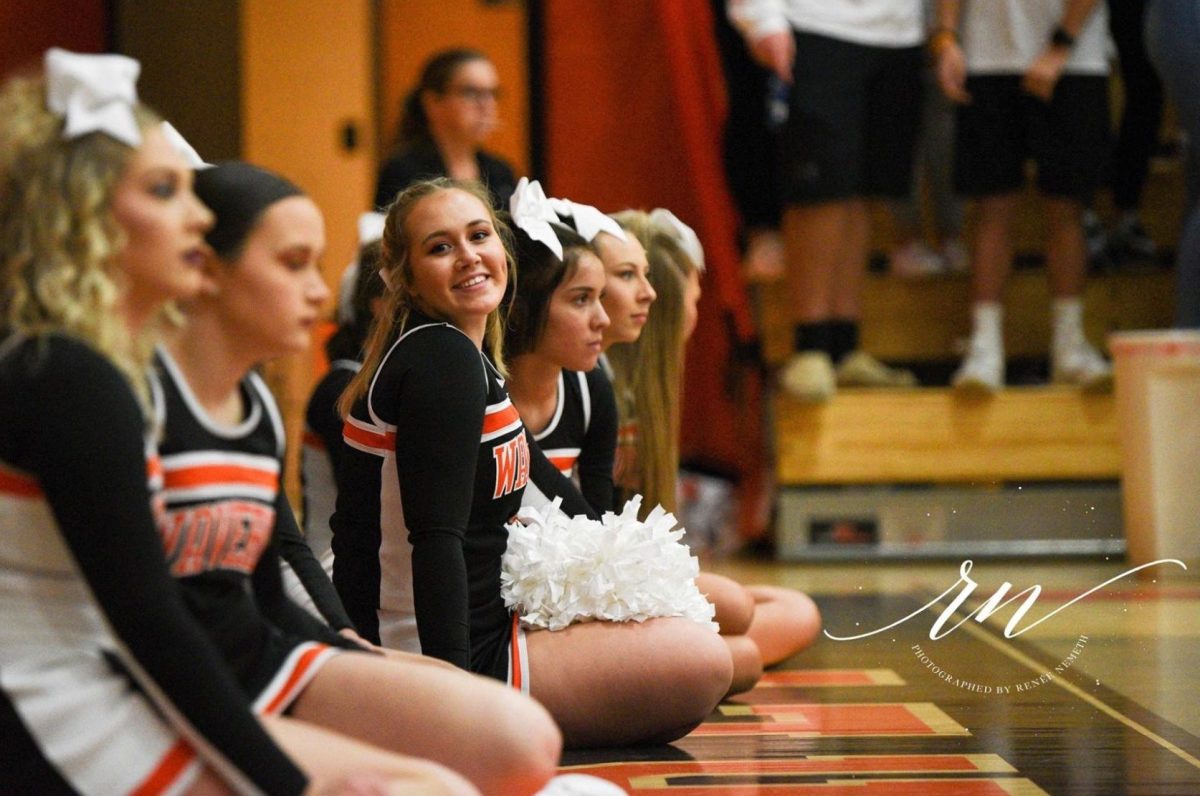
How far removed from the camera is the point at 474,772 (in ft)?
5.16

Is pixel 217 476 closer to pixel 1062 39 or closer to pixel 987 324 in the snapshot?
pixel 987 324

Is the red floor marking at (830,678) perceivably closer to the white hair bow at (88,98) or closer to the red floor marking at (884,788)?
the red floor marking at (884,788)

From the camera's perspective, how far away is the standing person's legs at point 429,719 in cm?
156

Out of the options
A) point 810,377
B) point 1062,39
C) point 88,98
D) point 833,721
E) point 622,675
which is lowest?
point 833,721

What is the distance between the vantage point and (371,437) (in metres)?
2.02

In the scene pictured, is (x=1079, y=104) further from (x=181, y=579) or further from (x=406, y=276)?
(x=181, y=579)

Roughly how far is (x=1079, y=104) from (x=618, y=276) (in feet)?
8.32

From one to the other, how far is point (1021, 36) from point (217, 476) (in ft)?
12.2

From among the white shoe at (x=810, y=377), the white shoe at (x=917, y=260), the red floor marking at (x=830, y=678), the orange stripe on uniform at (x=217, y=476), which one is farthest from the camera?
the white shoe at (x=917, y=260)

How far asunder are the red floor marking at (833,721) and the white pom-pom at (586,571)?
12.5 inches

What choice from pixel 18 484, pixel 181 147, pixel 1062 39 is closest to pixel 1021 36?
pixel 1062 39

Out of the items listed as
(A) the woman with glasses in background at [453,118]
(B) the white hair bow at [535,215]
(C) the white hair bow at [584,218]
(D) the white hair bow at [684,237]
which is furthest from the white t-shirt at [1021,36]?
(B) the white hair bow at [535,215]

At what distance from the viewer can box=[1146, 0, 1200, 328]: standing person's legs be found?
4.10 metres

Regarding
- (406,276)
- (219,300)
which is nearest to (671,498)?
(406,276)
